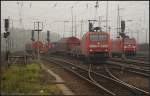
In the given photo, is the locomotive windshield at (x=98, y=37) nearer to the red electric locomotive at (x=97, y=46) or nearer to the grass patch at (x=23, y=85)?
the red electric locomotive at (x=97, y=46)

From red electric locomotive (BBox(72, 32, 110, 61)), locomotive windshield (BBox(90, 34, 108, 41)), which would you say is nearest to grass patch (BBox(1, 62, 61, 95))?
red electric locomotive (BBox(72, 32, 110, 61))

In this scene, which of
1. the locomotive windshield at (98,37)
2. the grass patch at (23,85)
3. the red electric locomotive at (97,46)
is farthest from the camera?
the locomotive windshield at (98,37)

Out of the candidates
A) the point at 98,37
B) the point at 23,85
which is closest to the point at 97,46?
the point at 98,37

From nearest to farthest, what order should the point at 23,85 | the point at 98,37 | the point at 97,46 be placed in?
the point at 23,85, the point at 97,46, the point at 98,37

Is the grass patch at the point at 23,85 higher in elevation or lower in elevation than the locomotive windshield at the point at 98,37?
lower

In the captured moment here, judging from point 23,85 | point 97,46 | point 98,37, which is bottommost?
point 23,85

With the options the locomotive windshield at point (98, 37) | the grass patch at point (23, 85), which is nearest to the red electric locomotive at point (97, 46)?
the locomotive windshield at point (98, 37)

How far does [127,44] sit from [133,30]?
38.1 m

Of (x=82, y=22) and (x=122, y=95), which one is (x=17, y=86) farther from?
(x=82, y=22)

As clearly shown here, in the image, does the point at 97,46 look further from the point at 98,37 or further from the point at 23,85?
the point at 23,85

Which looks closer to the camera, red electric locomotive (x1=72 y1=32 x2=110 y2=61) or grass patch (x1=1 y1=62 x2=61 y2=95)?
grass patch (x1=1 y1=62 x2=61 y2=95)

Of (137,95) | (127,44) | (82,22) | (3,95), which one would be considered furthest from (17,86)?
(82,22)

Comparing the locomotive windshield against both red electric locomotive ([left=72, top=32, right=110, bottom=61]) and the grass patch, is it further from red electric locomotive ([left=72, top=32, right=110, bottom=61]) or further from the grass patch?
the grass patch

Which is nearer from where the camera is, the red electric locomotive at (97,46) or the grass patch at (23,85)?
the grass patch at (23,85)
